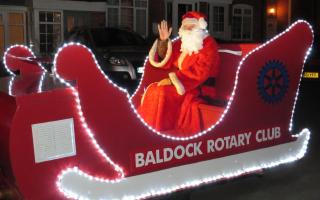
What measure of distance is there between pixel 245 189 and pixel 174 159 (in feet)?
3.73

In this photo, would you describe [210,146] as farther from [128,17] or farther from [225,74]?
[128,17]

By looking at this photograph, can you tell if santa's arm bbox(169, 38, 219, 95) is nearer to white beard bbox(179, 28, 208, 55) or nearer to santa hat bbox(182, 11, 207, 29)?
white beard bbox(179, 28, 208, 55)

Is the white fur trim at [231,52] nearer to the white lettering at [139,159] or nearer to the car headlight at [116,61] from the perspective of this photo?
the white lettering at [139,159]

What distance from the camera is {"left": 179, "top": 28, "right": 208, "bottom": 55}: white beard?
4.00 meters

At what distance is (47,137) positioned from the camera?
2.94 meters

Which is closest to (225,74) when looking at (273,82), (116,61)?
(273,82)

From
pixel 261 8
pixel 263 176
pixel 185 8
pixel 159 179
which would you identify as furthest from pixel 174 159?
pixel 261 8

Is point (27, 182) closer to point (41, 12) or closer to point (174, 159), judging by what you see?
point (174, 159)

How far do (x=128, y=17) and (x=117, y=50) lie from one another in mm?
9525

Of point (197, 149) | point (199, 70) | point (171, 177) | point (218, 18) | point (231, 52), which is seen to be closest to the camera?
point (171, 177)

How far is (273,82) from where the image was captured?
4.03m

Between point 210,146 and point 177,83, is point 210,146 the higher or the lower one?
the lower one

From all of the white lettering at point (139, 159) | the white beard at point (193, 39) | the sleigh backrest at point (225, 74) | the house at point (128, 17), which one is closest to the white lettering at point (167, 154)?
the white lettering at point (139, 159)

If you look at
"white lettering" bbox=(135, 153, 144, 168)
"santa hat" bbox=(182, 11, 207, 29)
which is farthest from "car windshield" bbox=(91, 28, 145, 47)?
"white lettering" bbox=(135, 153, 144, 168)
